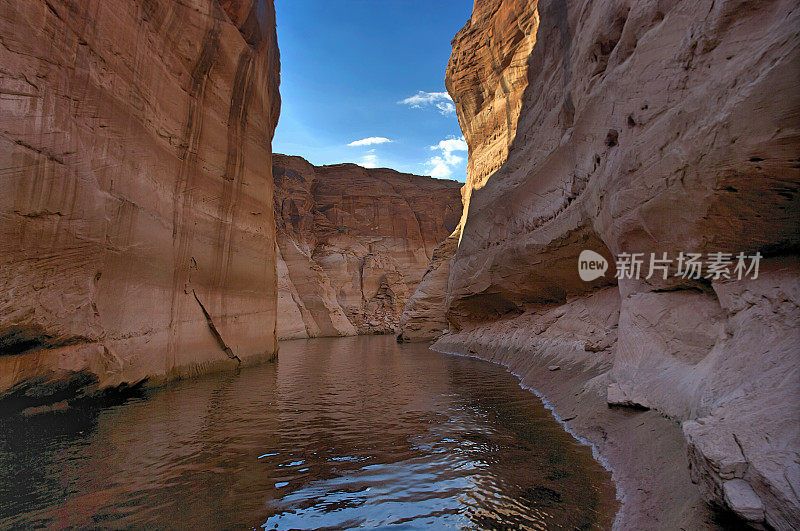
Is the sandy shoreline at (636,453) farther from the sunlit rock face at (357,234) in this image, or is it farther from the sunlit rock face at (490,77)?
the sunlit rock face at (357,234)

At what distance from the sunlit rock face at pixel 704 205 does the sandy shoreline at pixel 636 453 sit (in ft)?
0.56

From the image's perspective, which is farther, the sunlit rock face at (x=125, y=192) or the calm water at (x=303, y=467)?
the sunlit rock face at (x=125, y=192)

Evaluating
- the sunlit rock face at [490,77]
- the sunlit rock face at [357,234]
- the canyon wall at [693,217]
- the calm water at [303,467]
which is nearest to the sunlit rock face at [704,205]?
the canyon wall at [693,217]

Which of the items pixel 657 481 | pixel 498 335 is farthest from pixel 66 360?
pixel 498 335

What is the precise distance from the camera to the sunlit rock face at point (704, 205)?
2.47m

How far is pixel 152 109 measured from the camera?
8641mm

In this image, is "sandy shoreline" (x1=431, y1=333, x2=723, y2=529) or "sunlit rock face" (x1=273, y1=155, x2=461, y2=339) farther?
"sunlit rock face" (x1=273, y1=155, x2=461, y2=339)

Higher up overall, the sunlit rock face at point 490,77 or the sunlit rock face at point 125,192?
the sunlit rock face at point 490,77

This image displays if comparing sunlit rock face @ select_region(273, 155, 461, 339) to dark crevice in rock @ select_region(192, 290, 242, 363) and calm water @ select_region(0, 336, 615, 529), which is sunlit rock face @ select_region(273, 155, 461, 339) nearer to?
dark crevice in rock @ select_region(192, 290, 242, 363)

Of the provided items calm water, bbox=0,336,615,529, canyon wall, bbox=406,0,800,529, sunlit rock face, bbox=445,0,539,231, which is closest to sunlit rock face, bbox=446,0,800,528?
canyon wall, bbox=406,0,800,529

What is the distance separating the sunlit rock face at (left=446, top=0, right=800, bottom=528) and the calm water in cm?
102

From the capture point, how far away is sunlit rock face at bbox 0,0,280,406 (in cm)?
556

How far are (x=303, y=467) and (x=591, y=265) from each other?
25.3 ft

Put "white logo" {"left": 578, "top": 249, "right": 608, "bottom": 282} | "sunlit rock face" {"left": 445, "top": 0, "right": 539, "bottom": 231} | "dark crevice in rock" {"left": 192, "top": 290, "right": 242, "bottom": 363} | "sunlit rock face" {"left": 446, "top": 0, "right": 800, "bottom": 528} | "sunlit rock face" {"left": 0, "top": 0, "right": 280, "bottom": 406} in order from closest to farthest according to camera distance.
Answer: "sunlit rock face" {"left": 446, "top": 0, "right": 800, "bottom": 528}, "sunlit rock face" {"left": 0, "top": 0, "right": 280, "bottom": 406}, "white logo" {"left": 578, "top": 249, "right": 608, "bottom": 282}, "dark crevice in rock" {"left": 192, "top": 290, "right": 242, "bottom": 363}, "sunlit rock face" {"left": 445, "top": 0, "right": 539, "bottom": 231}
